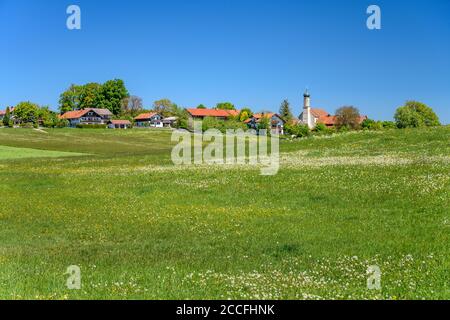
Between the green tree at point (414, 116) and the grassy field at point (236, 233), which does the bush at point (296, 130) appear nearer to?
the green tree at point (414, 116)

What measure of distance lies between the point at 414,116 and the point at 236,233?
537 ft

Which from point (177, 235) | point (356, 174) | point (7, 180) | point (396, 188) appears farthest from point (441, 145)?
point (7, 180)

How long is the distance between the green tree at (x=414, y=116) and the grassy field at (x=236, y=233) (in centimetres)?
13467

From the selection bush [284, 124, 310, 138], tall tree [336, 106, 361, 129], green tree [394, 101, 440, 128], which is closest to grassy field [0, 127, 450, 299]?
bush [284, 124, 310, 138]

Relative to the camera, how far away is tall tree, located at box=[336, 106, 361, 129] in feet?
613

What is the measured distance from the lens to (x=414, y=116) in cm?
16838

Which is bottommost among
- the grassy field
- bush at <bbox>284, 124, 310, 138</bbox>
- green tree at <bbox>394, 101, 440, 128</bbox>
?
the grassy field

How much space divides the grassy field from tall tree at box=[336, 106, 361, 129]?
153 m

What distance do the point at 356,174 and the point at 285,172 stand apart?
4.99m

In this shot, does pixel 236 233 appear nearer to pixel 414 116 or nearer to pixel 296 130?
pixel 296 130

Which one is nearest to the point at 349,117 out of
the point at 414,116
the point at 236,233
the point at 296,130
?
the point at 414,116

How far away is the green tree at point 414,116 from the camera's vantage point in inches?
6473

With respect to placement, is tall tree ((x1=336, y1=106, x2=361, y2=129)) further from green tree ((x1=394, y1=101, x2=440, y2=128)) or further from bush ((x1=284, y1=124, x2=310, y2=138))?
bush ((x1=284, y1=124, x2=310, y2=138))

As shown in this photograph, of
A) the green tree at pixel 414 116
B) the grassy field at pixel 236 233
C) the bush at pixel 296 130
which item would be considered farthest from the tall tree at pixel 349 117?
the grassy field at pixel 236 233
